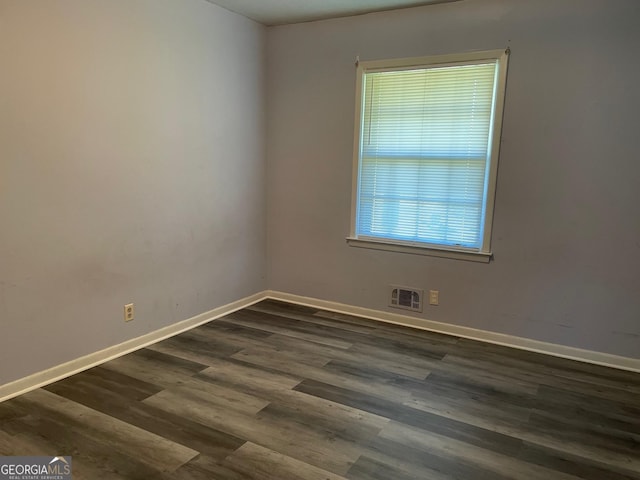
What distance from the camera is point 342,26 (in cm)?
376

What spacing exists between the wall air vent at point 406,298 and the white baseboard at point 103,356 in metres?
1.44

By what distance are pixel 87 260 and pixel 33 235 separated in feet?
1.22

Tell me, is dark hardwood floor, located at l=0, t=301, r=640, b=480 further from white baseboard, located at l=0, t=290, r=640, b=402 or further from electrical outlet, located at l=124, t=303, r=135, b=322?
electrical outlet, located at l=124, t=303, r=135, b=322

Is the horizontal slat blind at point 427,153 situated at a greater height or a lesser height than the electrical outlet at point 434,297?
greater

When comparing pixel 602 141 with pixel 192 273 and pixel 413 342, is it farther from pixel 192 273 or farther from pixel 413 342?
pixel 192 273

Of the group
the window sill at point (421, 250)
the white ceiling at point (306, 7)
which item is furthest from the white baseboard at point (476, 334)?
the white ceiling at point (306, 7)

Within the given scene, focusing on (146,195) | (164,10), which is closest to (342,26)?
(164,10)

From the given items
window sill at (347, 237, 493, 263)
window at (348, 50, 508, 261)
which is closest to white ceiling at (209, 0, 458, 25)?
window at (348, 50, 508, 261)

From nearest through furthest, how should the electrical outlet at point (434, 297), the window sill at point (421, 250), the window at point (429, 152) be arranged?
the window at point (429, 152) < the window sill at point (421, 250) < the electrical outlet at point (434, 297)

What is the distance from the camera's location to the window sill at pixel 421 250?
11.4ft

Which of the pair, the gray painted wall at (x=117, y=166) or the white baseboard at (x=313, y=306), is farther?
the white baseboard at (x=313, y=306)

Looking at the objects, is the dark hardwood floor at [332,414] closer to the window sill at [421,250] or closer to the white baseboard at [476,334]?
the white baseboard at [476,334]

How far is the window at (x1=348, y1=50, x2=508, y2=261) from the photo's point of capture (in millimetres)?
3344

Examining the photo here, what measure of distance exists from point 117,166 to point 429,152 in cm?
234
